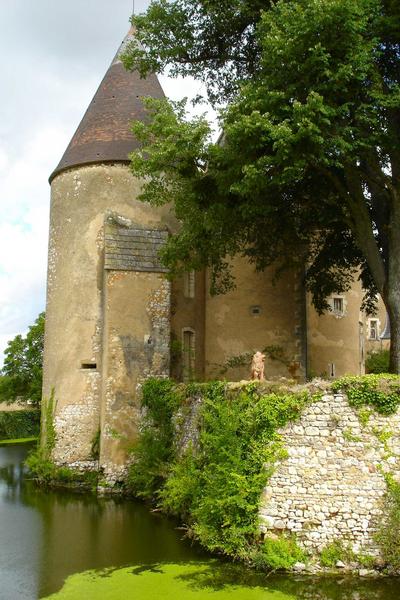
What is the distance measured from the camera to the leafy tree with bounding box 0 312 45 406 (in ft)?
120

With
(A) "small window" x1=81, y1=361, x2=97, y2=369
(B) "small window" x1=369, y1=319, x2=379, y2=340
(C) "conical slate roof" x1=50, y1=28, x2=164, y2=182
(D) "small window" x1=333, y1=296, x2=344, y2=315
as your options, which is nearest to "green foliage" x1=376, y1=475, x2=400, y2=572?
(A) "small window" x1=81, y1=361, x2=97, y2=369

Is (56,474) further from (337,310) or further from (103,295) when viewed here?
(337,310)

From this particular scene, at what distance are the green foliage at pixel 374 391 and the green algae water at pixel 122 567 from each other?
8.81ft

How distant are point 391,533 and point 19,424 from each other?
3481cm

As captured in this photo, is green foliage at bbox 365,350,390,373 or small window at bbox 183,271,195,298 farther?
green foliage at bbox 365,350,390,373

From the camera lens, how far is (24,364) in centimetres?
3719

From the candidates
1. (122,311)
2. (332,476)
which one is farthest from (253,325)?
(332,476)

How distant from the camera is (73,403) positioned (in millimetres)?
18578

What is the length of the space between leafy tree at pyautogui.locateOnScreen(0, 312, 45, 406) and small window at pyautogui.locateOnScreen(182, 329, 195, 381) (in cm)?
1838

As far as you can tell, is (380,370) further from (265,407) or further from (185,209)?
(265,407)

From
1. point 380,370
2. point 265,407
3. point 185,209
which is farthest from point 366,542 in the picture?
point 380,370

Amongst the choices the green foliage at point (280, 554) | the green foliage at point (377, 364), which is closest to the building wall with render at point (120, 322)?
the green foliage at point (377, 364)

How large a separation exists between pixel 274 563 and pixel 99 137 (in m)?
14.7

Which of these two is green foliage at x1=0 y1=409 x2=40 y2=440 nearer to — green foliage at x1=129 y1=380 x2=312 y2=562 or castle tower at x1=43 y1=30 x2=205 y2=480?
castle tower at x1=43 y1=30 x2=205 y2=480
